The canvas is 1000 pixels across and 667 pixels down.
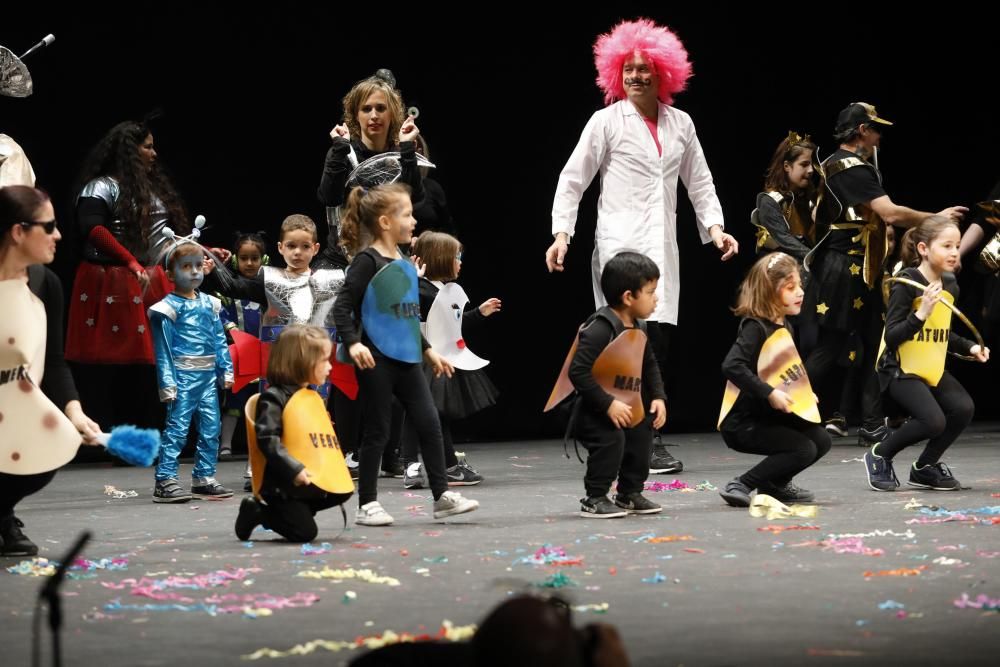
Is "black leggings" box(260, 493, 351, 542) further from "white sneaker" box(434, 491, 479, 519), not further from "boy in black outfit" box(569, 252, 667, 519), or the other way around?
"boy in black outfit" box(569, 252, 667, 519)

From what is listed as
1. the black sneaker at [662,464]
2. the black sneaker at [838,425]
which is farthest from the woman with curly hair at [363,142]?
the black sneaker at [838,425]

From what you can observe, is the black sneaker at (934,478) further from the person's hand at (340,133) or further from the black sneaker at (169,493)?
the black sneaker at (169,493)

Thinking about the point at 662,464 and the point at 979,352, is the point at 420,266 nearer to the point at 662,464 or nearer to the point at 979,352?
the point at 662,464

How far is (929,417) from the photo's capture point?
5.64 m

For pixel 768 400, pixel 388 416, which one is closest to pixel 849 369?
pixel 768 400

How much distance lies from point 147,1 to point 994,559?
5.55 meters

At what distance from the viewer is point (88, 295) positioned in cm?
731

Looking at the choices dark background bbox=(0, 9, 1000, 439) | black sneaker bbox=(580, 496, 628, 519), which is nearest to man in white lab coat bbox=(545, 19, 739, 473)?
black sneaker bbox=(580, 496, 628, 519)

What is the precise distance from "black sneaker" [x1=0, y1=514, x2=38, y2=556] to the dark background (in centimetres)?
310

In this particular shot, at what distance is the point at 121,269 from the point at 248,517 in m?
3.09

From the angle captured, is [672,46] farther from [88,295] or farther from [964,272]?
[964,272]

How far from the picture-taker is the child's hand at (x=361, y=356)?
480 cm

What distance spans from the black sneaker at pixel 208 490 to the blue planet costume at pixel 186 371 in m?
0.02

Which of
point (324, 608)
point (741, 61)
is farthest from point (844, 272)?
point (324, 608)
